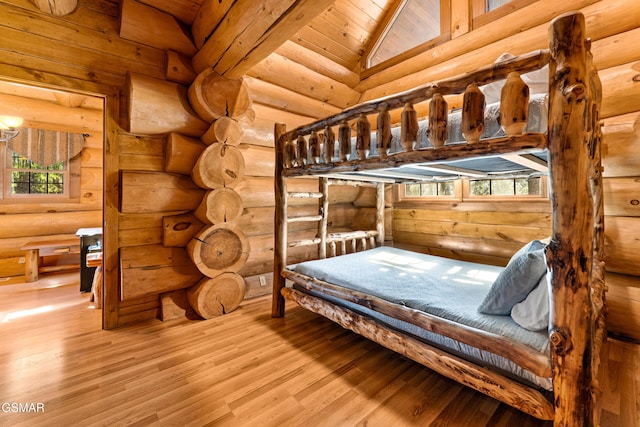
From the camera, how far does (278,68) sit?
10.8 ft

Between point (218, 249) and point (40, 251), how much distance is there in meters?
3.44

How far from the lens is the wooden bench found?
373 centimetres

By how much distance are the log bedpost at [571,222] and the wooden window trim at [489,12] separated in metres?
2.52

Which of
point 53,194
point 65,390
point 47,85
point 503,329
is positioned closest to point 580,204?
point 503,329

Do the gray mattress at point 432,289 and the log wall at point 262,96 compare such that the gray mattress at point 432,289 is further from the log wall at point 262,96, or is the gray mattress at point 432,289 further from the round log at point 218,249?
the log wall at point 262,96

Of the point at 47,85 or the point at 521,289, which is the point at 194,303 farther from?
the point at 521,289

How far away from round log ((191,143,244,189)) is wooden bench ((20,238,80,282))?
3.07 m

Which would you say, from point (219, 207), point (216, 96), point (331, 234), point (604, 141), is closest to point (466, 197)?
point (604, 141)

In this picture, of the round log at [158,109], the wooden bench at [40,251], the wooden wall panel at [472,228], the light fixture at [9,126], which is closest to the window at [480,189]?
the wooden wall panel at [472,228]

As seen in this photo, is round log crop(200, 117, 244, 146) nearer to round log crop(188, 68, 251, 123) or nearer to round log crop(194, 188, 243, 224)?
round log crop(188, 68, 251, 123)

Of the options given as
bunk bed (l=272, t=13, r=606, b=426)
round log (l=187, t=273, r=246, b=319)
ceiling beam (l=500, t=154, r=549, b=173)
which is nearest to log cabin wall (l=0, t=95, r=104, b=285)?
round log (l=187, t=273, r=246, b=319)

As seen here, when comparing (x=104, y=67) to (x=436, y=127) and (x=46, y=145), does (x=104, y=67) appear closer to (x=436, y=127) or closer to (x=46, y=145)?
(x=436, y=127)

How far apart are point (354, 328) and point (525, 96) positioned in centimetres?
175

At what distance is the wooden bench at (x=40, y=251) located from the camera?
3.73 m
